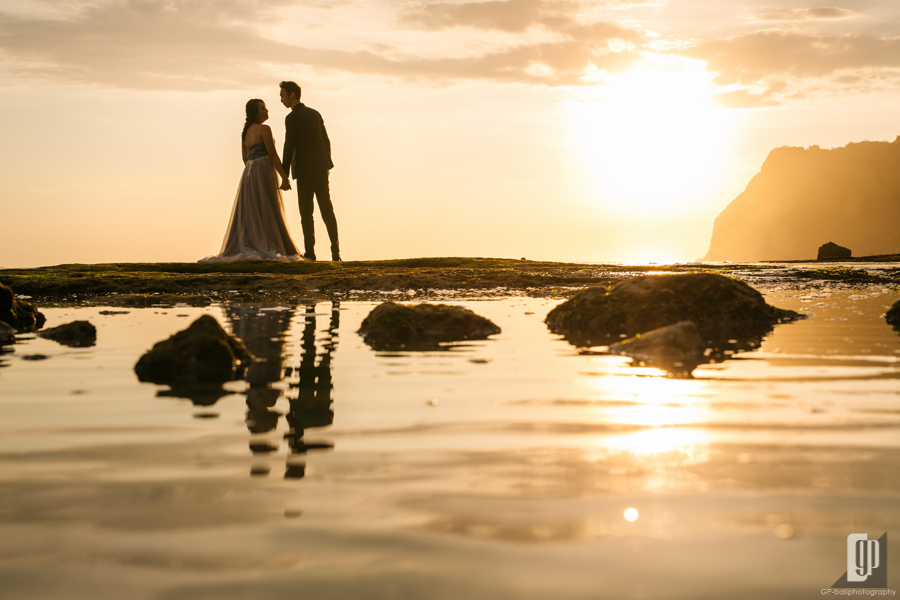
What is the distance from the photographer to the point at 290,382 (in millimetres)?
5605

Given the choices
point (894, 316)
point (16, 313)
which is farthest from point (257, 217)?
point (894, 316)

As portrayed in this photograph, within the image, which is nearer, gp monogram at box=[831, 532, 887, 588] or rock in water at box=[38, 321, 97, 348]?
gp monogram at box=[831, 532, 887, 588]

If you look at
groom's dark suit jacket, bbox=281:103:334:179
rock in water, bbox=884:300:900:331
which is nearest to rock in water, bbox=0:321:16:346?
rock in water, bbox=884:300:900:331

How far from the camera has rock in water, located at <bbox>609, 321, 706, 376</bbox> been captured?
270 inches

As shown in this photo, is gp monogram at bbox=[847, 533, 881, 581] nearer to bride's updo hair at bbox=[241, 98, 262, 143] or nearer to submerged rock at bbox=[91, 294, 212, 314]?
submerged rock at bbox=[91, 294, 212, 314]

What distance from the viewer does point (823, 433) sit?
3850 mm

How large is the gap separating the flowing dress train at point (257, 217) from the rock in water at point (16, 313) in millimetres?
13386

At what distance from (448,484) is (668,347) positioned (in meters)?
4.58

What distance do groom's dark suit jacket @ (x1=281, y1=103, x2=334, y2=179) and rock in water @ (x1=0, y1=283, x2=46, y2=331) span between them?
1461cm

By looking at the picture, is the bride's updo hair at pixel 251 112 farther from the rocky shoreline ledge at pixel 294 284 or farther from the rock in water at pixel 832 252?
the rock in water at pixel 832 252

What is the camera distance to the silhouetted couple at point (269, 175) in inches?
965

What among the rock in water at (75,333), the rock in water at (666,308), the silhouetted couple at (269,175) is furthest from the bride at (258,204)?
the rock in water at (666,308)

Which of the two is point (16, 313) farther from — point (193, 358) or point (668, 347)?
point (668, 347)

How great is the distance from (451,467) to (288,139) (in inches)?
907
